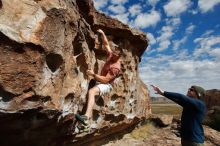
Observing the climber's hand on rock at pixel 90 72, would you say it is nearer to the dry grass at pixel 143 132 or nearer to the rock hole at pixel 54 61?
the rock hole at pixel 54 61

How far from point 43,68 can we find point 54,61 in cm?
43

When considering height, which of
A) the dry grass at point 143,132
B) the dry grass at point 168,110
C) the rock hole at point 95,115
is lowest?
the dry grass at point 143,132

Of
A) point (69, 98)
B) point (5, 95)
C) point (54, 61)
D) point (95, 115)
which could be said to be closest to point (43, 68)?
point (54, 61)

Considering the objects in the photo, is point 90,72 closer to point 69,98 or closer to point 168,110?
point 69,98

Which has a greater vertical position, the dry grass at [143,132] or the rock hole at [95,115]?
the rock hole at [95,115]

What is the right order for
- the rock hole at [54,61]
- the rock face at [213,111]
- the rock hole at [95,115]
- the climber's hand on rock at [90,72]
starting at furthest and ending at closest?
the rock face at [213,111] → the rock hole at [95,115] → the climber's hand on rock at [90,72] → the rock hole at [54,61]

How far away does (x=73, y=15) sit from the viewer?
7.73 meters

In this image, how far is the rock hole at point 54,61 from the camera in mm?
6792

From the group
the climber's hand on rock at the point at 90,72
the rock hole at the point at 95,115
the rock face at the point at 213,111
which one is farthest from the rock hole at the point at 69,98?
the rock face at the point at 213,111

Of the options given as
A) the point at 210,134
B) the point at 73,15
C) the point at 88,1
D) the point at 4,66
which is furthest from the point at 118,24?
the point at 210,134

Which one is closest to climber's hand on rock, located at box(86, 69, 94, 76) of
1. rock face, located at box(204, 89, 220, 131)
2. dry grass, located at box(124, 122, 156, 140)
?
dry grass, located at box(124, 122, 156, 140)


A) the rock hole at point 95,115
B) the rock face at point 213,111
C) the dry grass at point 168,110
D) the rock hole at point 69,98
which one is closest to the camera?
the rock hole at point 69,98

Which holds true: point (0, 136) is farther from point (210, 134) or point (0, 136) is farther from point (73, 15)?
point (210, 134)

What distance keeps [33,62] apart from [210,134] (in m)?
12.9
